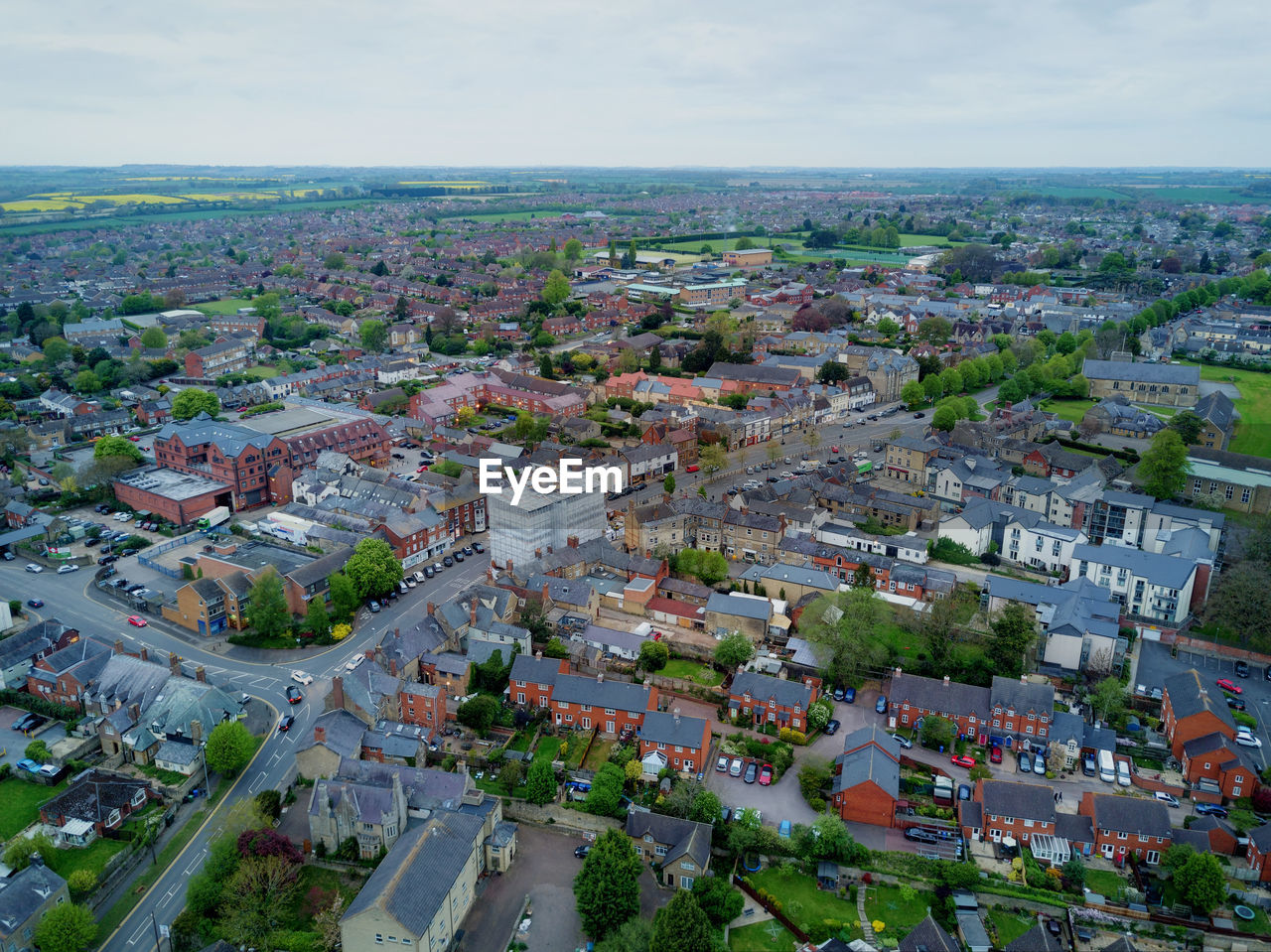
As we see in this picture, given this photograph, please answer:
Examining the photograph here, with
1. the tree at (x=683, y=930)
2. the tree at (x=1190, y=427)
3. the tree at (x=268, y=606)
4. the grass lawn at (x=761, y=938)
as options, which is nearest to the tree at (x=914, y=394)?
the tree at (x=1190, y=427)

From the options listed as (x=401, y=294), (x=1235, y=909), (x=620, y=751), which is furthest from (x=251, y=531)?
(x=401, y=294)

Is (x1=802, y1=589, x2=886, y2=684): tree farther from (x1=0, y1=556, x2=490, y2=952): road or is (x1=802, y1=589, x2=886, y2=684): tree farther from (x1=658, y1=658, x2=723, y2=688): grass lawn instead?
(x1=0, y1=556, x2=490, y2=952): road

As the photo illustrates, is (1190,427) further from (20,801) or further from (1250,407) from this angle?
(20,801)

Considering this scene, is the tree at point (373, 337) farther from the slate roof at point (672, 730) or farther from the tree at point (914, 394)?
the slate roof at point (672, 730)

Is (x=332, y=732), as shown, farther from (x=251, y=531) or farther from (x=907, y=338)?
(x=907, y=338)

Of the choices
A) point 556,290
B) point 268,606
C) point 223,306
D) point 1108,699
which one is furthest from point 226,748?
point 223,306

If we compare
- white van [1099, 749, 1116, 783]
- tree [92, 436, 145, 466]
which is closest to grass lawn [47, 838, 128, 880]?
white van [1099, 749, 1116, 783]
